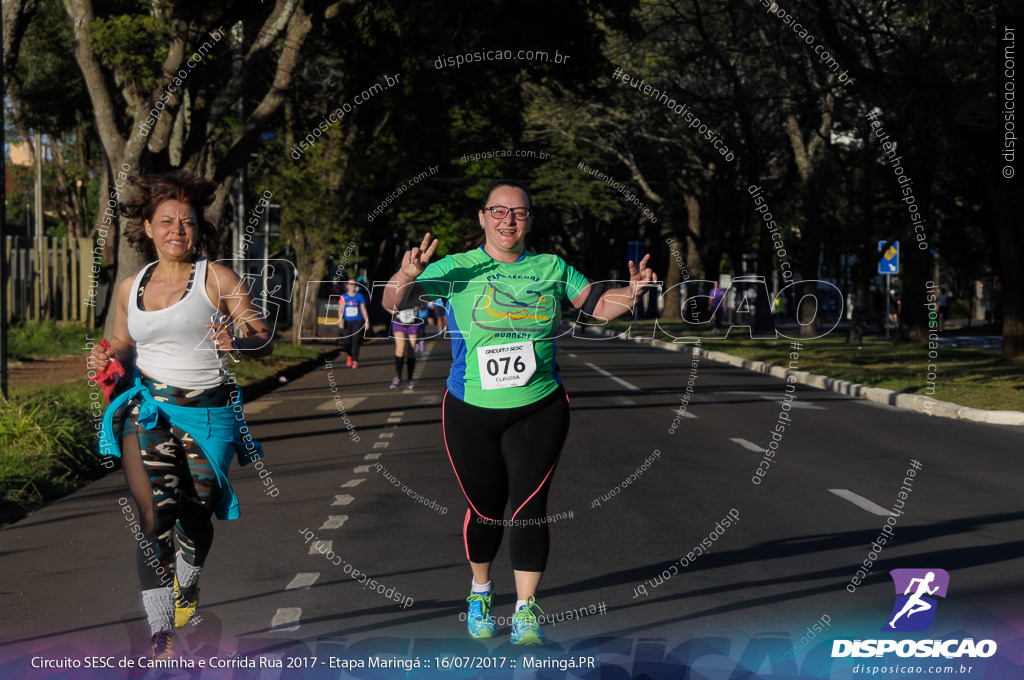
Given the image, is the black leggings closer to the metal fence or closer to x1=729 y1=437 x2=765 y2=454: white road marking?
x1=729 y1=437 x2=765 y2=454: white road marking

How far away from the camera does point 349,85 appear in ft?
89.8

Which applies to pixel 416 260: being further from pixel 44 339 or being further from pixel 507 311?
pixel 44 339

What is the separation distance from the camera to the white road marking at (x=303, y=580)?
6531mm

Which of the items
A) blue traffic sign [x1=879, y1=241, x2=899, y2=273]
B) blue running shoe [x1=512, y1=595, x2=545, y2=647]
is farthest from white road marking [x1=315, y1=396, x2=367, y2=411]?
blue traffic sign [x1=879, y1=241, x2=899, y2=273]

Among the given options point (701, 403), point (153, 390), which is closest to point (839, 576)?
point (153, 390)

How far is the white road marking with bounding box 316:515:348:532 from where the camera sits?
27.4 ft

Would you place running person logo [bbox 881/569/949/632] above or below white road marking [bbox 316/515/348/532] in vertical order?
above

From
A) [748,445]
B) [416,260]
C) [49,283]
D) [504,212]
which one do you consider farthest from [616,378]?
[416,260]

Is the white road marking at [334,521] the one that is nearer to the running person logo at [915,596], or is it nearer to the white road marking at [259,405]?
the running person logo at [915,596]

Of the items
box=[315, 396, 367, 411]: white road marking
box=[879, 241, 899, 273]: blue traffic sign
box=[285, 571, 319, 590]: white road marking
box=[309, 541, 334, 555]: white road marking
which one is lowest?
box=[315, 396, 367, 411]: white road marking

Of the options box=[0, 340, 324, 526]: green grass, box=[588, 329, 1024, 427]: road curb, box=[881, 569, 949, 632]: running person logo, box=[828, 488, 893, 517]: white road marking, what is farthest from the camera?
box=[588, 329, 1024, 427]: road curb

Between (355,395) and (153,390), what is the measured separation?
1439cm

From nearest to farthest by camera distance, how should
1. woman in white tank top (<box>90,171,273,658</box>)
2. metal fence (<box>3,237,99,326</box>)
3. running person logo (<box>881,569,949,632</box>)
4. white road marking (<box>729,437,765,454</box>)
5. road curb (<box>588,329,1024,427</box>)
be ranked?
1. woman in white tank top (<box>90,171,273,658</box>)
2. running person logo (<box>881,569,949,632</box>)
3. white road marking (<box>729,437,765,454</box>)
4. road curb (<box>588,329,1024,427</box>)
5. metal fence (<box>3,237,99,326</box>)

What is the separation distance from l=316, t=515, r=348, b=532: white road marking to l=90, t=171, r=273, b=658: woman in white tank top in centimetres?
293
